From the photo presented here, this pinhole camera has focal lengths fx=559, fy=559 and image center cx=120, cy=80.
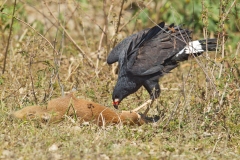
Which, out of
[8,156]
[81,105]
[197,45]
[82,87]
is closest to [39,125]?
[81,105]

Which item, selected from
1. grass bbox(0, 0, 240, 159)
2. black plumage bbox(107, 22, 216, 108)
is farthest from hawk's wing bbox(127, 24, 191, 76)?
grass bbox(0, 0, 240, 159)

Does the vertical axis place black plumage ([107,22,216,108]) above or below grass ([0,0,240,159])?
above

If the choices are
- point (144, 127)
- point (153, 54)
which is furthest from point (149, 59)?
point (144, 127)

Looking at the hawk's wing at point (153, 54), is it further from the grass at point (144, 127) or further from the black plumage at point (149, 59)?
the grass at point (144, 127)

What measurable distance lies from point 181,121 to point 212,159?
992 mm

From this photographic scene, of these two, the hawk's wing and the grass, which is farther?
the hawk's wing

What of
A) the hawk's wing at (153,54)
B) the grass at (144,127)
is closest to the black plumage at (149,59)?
the hawk's wing at (153,54)

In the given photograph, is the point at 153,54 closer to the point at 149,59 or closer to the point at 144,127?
the point at 149,59

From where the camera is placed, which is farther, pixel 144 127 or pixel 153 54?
pixel 153 54

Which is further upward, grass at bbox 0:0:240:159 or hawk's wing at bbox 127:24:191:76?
hawk's wing at bbox 127:24:191:76

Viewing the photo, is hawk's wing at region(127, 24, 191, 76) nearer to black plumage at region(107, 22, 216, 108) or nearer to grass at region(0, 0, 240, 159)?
black plumage at region(107, 22, 216, 108)

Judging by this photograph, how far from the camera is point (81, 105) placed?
253 inches

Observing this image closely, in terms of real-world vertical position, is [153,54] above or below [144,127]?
above

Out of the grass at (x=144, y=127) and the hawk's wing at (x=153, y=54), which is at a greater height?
the hawk's wing at (x=153, y=54)
